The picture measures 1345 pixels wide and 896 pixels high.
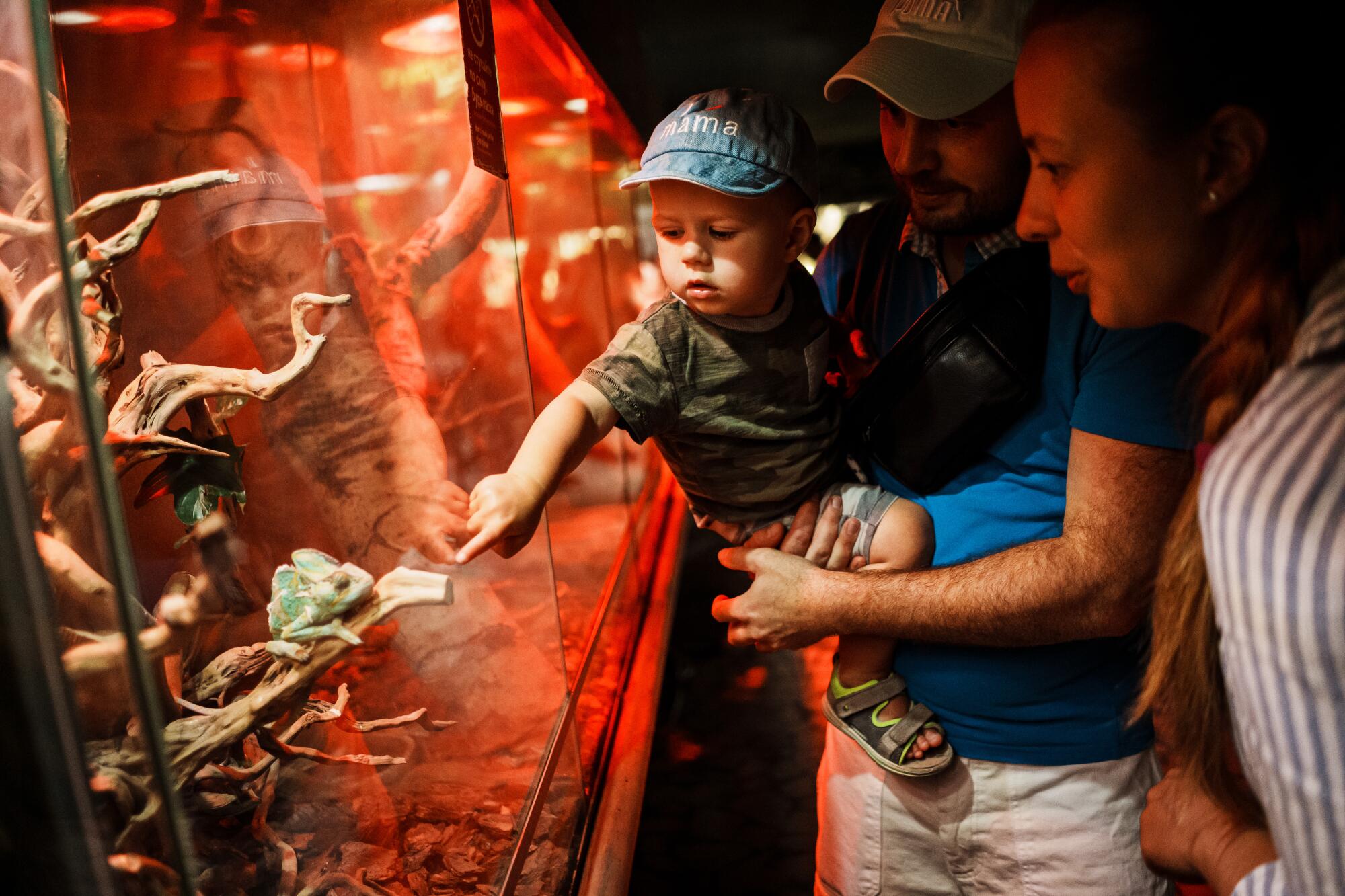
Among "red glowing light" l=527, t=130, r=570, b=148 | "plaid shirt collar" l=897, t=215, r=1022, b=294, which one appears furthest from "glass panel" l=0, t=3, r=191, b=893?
"red glowing light" l=527, t=130, r=570, b=148

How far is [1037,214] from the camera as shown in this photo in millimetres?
963

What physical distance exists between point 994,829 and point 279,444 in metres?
1.27

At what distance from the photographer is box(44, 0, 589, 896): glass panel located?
1.00 meters

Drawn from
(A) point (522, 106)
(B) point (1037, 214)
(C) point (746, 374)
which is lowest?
(C) point (746, 374)

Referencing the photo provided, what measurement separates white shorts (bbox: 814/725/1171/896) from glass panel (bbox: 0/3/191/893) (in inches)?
44.1

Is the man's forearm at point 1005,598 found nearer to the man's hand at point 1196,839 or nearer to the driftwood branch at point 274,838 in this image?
the man's hand at point 1196,839

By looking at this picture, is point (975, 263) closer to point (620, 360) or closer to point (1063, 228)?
point (1063, 228)

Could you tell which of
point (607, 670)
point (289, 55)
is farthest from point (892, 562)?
point (607, 670)

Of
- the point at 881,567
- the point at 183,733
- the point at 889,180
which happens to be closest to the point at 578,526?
the point at 881,567

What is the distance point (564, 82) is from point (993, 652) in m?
2.21

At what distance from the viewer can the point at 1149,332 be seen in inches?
43.5

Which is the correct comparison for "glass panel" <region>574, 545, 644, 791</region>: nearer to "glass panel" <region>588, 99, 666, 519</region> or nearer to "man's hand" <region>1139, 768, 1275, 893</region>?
"glass panel" <region>588, 99, 666, 519</region>

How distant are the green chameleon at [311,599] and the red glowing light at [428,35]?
1017 millimetres

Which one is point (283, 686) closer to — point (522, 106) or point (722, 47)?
point (522, 106)
